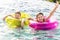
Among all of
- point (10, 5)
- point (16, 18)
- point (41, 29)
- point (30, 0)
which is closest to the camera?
point (41, 29)

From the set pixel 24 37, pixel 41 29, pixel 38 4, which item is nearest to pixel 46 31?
pixel 41 29

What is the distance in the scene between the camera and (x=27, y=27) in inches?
235

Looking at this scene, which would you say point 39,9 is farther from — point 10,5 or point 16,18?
point 16,18

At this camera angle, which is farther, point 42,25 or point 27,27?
point 27,27

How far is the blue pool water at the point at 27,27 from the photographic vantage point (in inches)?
210

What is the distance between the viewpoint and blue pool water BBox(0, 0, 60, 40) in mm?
5326

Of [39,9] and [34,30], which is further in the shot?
[39,9]

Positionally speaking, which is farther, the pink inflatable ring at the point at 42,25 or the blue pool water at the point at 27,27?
the pink inflatable ring at the point at 42,25

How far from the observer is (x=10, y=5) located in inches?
353

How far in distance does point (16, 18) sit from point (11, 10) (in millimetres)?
2269

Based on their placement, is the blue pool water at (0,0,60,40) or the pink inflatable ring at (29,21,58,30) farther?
the pink inflatable ring at (29,21,58,30)

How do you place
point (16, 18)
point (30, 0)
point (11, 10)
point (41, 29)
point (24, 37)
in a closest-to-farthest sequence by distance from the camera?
point (24, 37) → point (41, 29) → point (16, 18) → point (11, 10) → point (30, 0)

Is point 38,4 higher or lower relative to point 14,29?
higher

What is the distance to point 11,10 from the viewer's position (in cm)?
827
